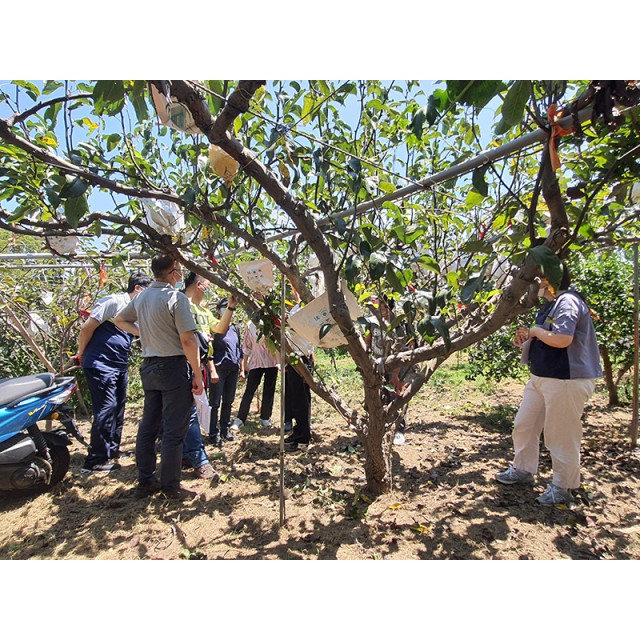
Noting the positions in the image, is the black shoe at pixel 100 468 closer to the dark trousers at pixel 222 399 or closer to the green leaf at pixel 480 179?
the dark trousers at pixel 222 399

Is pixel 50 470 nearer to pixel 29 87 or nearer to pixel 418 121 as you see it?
pixel 29 87

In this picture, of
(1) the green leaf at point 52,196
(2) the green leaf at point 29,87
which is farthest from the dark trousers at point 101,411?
(2) the green leaf at point 29,87

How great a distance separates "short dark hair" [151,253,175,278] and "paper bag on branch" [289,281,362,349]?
1222 mm

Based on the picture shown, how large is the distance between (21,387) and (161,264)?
1454 millimetres

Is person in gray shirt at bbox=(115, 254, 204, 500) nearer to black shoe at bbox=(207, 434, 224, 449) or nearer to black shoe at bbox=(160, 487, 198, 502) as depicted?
black shoe at bbox=(160, 487, 198, 502)

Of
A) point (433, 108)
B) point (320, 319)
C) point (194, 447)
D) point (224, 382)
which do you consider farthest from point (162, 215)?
point (224, 382)

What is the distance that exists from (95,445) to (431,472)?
3.02m

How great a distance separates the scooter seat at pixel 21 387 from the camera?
2854mm

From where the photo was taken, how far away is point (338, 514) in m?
2.64

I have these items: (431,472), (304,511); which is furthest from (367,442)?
(431,472)

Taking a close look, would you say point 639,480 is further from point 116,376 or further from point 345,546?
point 116,376

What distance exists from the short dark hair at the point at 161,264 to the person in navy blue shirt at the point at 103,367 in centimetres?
80

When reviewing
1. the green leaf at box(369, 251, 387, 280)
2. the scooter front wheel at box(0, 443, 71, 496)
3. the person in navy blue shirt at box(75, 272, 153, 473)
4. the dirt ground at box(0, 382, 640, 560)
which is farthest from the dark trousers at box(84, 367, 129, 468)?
the green leaf at box(369, 251, 387, 280)

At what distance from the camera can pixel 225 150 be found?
170 cm
